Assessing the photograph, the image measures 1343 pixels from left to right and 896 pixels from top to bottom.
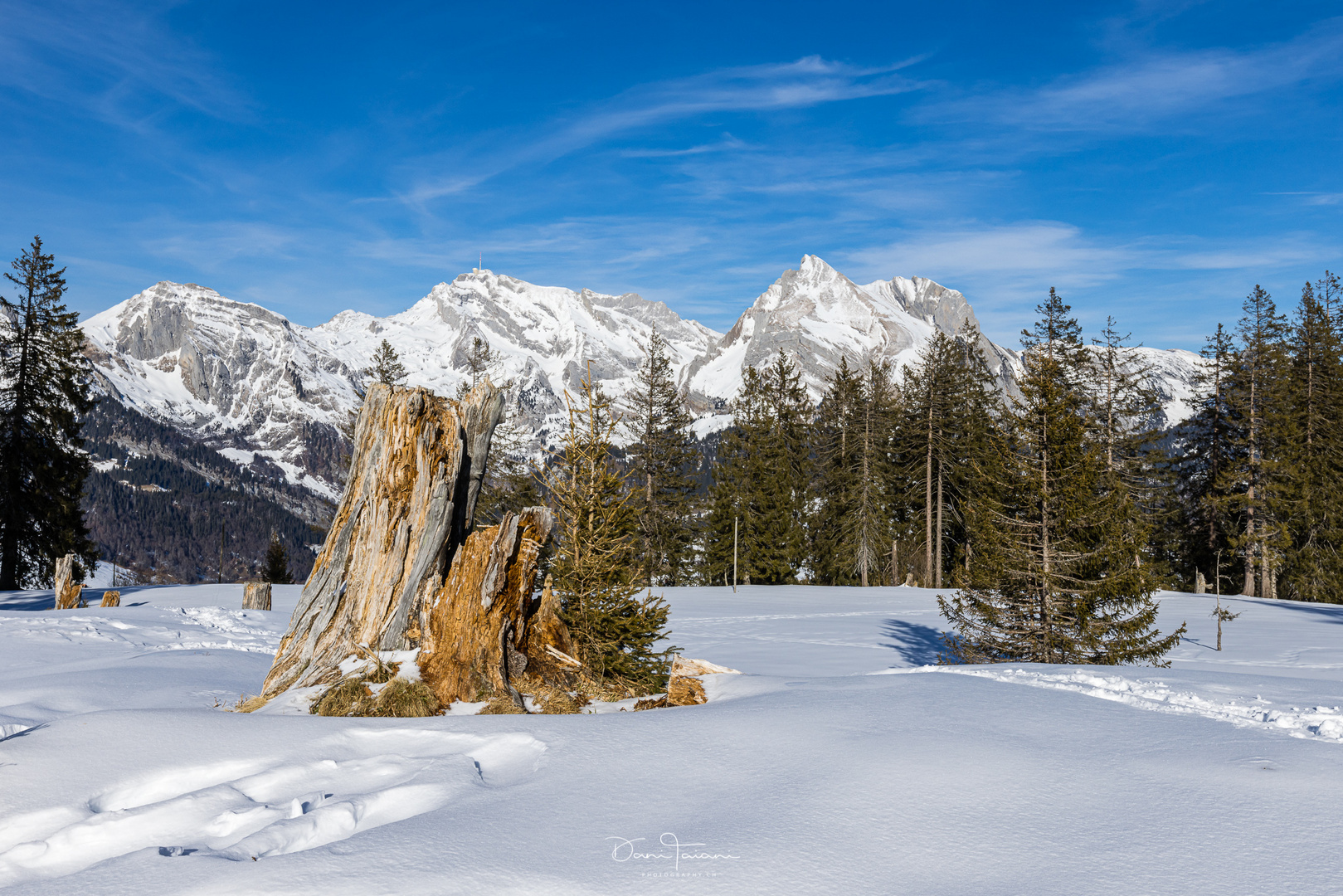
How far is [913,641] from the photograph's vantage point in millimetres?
18344

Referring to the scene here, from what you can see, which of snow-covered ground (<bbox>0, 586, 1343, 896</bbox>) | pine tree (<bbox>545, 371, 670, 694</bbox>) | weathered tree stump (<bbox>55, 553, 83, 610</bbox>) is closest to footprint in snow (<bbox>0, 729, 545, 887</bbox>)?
snow-covered ground (<bbox>0, 586, 1343, 896</bbox>)

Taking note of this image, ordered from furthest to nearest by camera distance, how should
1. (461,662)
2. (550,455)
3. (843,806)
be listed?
(550,455) → (461,662) → (843,806)

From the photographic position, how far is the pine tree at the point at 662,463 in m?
38.7

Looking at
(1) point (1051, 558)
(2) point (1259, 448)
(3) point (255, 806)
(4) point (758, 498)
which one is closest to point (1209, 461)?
(2) point (1259, 448)

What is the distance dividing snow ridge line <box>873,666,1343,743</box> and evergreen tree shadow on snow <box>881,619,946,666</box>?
22.2 feet

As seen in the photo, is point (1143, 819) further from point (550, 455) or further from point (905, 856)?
point (550, 455)

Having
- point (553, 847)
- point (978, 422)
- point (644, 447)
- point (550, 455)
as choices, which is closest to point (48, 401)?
point (644, 447)

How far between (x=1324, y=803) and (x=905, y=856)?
2.19 meters

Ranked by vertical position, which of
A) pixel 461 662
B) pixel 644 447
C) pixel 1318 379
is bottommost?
pixel 461 662

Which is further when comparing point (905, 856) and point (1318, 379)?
point (1318, 379)

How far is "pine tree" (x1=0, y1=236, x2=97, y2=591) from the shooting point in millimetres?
26984

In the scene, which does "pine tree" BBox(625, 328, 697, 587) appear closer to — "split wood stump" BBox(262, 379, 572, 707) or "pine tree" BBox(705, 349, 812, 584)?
"pine tree" BBox(705, 349, 812, 584)

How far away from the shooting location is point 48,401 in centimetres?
2784

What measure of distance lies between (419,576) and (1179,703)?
746 centimetres
